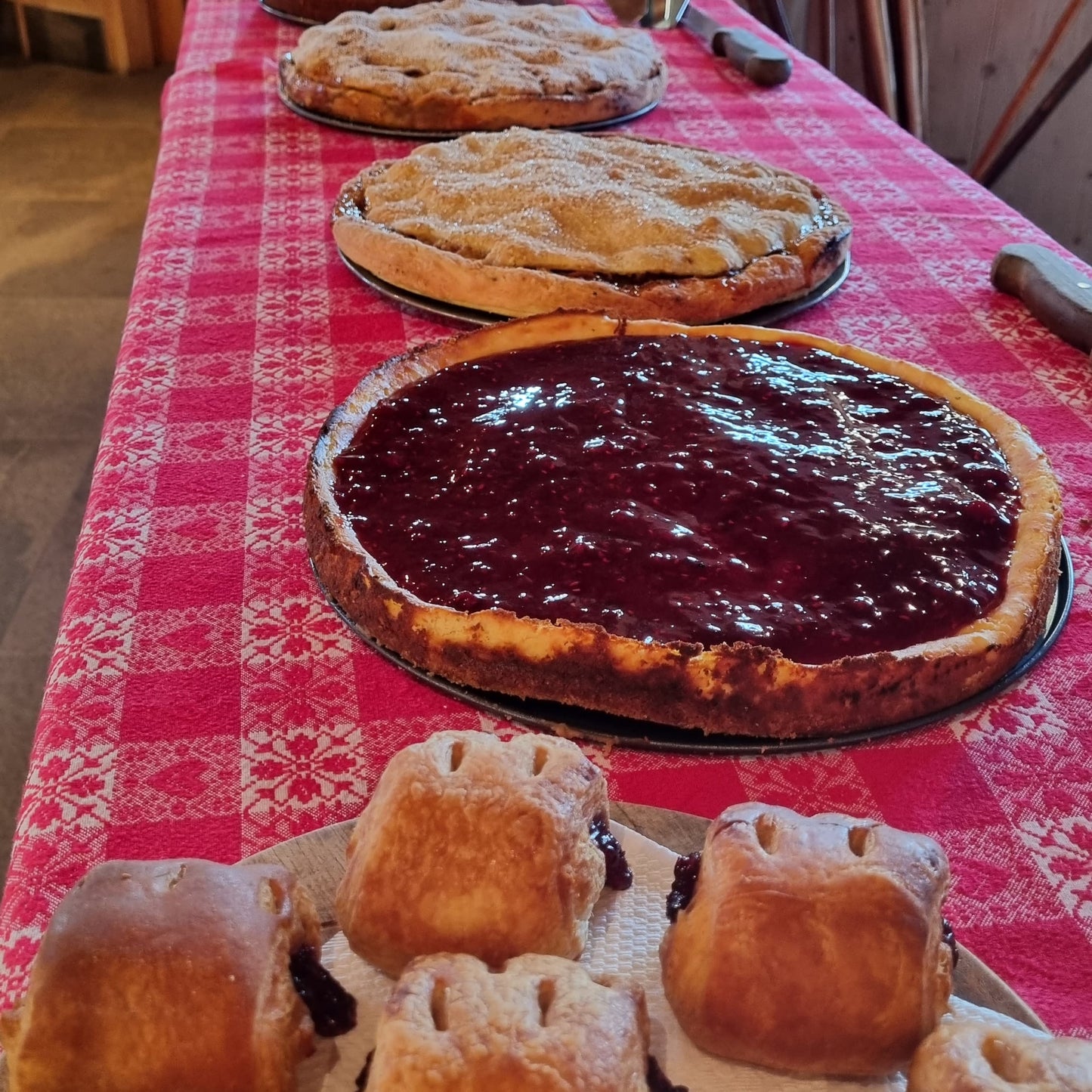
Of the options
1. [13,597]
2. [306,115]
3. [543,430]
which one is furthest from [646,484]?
[13,597]

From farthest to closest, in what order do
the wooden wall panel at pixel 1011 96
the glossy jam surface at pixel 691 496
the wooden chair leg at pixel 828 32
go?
the wooden chair leg at pixel 828 32 → the wooden wall panel at pixel 1011 96 → the glossy jam surface at pixel 691 496

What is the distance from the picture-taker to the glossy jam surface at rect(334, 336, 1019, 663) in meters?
1.12

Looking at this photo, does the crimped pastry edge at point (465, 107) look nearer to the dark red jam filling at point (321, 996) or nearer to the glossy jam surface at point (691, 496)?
the glossy jam surface at point (691, 496)

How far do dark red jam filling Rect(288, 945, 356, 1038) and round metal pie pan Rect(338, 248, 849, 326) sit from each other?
1190 mm

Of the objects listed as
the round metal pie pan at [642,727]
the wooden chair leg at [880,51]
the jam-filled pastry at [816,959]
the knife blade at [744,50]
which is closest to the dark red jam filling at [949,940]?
the jam-filled pastry at [816,959]

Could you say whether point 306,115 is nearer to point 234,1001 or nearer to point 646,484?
point 646,484

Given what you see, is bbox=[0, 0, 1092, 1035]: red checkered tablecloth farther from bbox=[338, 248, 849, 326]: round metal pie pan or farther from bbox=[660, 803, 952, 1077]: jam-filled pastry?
bbox=[660, 803, 952, 1077]: jam-filled pastry

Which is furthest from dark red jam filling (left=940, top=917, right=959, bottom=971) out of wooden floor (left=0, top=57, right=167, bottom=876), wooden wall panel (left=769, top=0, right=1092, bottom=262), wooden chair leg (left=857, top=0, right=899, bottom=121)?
wooden wall panel (left=769, top=0, right=1092, bottom=262)

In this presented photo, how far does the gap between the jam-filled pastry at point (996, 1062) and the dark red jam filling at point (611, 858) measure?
0.23 metres

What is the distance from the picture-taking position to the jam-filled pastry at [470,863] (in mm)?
715

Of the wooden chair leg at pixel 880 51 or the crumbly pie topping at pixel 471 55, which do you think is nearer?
the crumbly pie topping at pixel 471 55

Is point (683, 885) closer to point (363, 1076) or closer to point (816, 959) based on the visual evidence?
point (816, 959)

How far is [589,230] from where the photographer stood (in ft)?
6.27

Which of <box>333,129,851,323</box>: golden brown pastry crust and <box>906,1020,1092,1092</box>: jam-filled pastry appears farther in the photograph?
<box>333,129,851,323</box>: golden brown pastry crust
